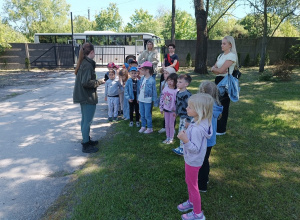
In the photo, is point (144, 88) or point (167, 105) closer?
point (167, 105)

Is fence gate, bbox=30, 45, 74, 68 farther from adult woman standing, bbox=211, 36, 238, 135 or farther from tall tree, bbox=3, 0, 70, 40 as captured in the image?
tall tree, bbox=3, 0, 70, 40

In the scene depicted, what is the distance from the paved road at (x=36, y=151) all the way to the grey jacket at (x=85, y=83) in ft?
3.52

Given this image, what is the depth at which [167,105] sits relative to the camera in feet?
14.1

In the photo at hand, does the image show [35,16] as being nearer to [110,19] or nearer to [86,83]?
[110,19]

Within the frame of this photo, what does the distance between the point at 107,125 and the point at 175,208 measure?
3405mm

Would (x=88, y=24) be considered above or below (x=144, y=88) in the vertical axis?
above

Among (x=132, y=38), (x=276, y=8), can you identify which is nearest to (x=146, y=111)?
(x=276, y=8)

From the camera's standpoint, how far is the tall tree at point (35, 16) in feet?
143

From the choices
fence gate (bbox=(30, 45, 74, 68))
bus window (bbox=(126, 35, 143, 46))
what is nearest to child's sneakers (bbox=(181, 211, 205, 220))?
fence gate (bbox=(30, 45, 74, 68))

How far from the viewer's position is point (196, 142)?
7.59ft

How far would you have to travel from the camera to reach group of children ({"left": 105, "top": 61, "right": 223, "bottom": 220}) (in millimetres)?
2316

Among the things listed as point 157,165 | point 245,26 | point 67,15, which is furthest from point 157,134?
point 67,15

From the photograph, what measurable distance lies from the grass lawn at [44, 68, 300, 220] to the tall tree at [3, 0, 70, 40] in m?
46.0

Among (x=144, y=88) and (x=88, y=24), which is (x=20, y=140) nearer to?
(x=144, y=88)
